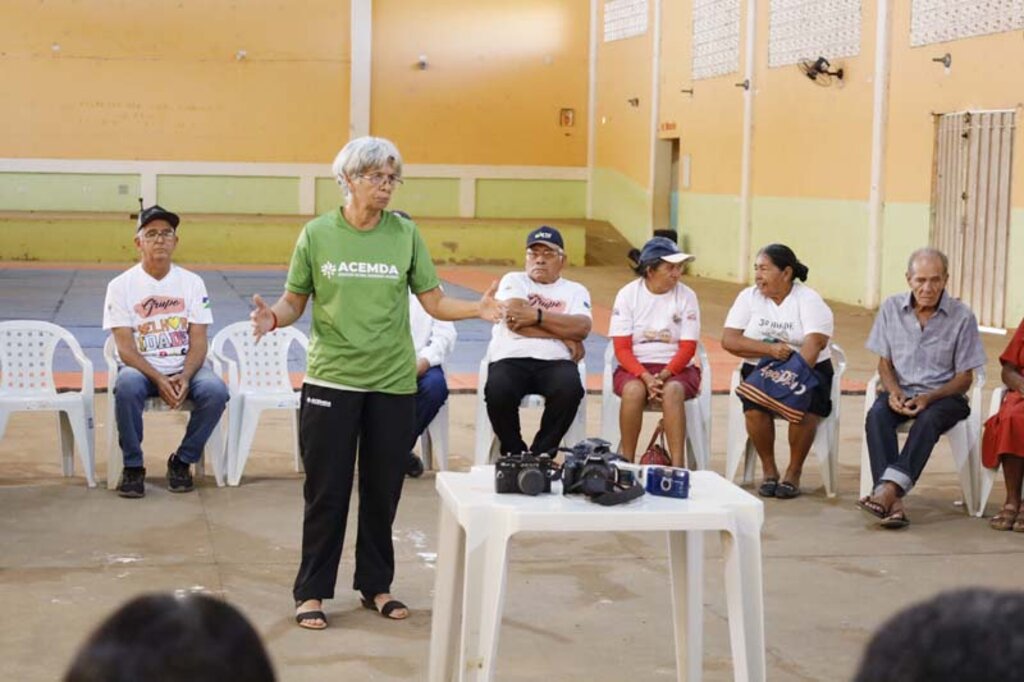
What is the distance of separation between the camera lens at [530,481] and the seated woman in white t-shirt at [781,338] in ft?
10.5

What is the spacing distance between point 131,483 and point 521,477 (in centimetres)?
329

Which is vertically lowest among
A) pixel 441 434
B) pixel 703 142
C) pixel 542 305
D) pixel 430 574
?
pixel 430 574

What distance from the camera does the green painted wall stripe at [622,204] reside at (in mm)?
22141

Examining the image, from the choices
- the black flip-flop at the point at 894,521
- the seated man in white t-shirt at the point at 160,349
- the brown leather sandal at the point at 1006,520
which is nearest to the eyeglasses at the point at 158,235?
the seated man in white t-shirt at the point at 160,349

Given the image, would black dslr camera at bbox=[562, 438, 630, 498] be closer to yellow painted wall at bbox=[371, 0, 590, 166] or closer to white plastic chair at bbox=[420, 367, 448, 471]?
white plastic chair at bbox=[420, 367, 448, 471]

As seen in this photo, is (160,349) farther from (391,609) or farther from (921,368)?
(921,368)

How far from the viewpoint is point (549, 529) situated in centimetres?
386

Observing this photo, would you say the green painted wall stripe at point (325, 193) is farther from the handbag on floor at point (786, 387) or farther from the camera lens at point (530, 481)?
the camera lens at point (530, 481)

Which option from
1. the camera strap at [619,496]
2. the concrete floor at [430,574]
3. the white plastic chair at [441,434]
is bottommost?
the concrete floor at [430,574]

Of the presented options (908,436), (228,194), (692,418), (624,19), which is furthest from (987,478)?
(228,194)

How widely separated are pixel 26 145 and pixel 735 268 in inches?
418

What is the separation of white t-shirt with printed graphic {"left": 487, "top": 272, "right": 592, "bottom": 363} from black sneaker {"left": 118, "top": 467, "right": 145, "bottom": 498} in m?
1.66

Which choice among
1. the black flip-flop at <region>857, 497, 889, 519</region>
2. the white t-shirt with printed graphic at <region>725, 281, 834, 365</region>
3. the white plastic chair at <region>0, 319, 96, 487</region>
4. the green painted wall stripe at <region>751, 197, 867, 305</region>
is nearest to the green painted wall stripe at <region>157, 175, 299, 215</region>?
the green painted wall stripe at <region>751, 197, 867, 305</region>

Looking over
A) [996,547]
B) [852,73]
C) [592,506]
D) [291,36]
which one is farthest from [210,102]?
[592,506]
